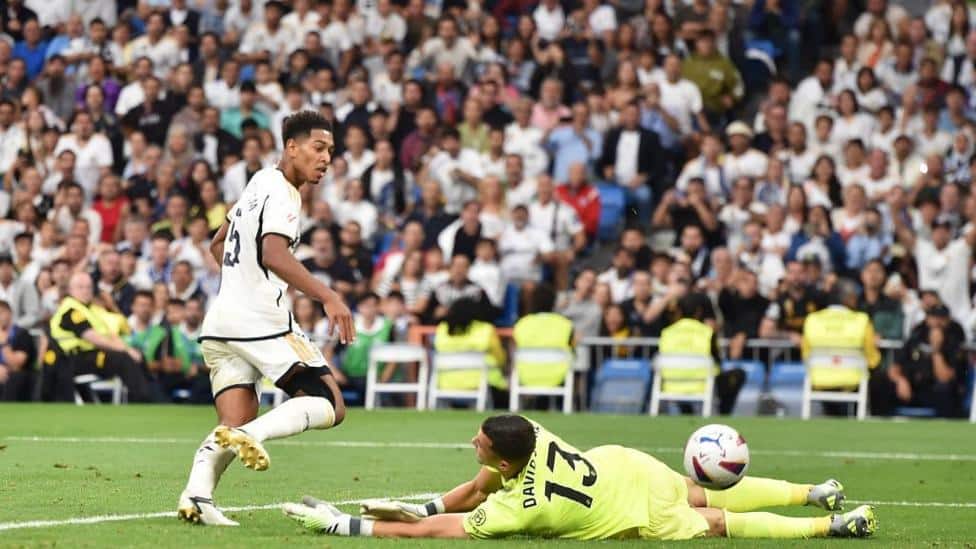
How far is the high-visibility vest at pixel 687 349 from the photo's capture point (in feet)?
75.4

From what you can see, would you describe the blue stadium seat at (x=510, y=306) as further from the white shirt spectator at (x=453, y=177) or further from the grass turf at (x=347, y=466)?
the grass turf at (x=347, y=466)

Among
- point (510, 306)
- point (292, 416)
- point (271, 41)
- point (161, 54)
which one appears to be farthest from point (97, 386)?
point (292, 416)

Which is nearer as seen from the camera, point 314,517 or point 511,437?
point 511,437

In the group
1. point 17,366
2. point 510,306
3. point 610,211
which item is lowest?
point 17,366

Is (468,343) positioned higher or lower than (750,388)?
higher

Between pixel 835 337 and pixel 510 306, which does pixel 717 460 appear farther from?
pixel 510 306

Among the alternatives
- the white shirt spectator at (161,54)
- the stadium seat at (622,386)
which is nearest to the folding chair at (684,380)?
the stadium seat at (622,386)

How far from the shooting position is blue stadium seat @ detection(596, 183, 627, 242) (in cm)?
2539

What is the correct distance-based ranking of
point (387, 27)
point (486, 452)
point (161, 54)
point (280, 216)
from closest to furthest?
point (486, 452) < point (280, 216) < point (387, 27) < point (161, 54)

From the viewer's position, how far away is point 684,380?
23.1 m

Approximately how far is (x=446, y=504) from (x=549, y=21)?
1950 cm

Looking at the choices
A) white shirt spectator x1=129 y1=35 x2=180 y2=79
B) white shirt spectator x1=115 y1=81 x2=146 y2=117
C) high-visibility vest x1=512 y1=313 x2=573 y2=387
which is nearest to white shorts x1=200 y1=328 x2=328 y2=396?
high-visibility vest x1=512 y1=313 x2=573 y2=387

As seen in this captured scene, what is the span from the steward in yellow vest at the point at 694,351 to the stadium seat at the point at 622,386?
Answer: 1.21 ft

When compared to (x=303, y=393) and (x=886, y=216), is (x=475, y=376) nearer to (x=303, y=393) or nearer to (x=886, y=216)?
(x=886, y=216)
